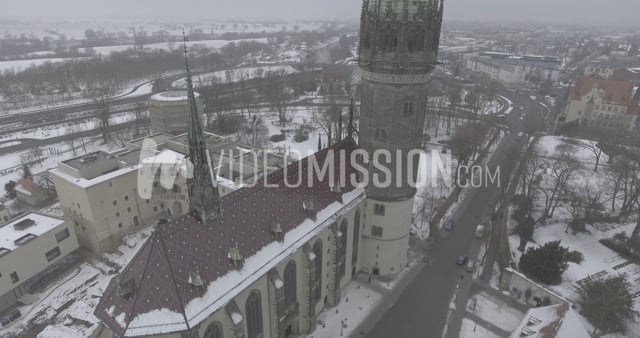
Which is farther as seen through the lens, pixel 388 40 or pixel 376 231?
pixel 376 231

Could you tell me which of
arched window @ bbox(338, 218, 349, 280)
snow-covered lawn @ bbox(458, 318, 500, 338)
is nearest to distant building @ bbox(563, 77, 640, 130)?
snow-covered lawn @ bbox(458, 318, 500, 338)

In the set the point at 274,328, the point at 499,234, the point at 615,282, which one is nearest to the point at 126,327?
the point at 274,328

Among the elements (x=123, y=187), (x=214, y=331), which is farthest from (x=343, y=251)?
(x=123, y=187)

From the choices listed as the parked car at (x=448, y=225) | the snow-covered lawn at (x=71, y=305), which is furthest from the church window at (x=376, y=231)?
the snow-covered lawn at (x=71, y=305)

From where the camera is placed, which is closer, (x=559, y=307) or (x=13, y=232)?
(x=559, y=307)

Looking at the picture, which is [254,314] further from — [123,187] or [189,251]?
[123,187]

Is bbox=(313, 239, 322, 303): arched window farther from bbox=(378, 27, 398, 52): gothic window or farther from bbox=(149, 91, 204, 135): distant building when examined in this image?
bbox=(149, 91, 204, 135): distant building

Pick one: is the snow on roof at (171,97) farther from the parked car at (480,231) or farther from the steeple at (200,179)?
the parked car at (480,231)

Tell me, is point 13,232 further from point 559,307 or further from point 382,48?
point 559,307
